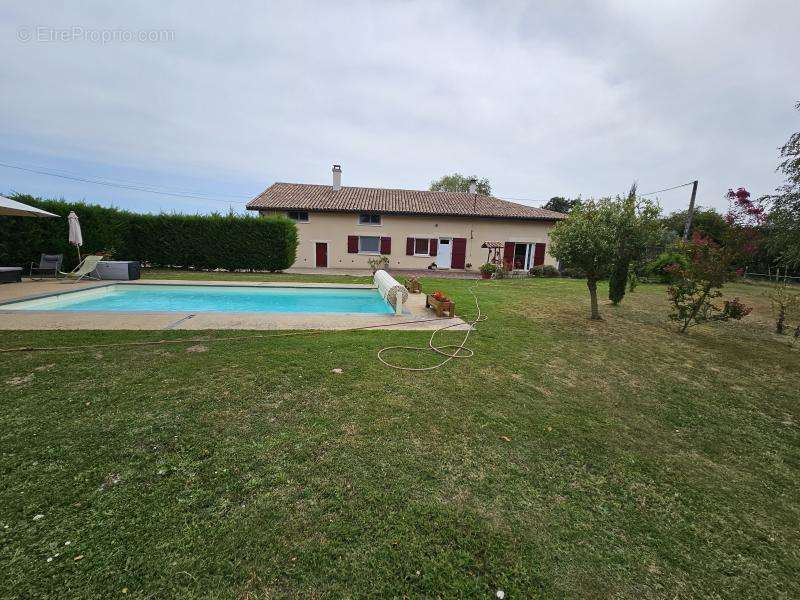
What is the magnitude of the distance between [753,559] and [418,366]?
11.3 ft

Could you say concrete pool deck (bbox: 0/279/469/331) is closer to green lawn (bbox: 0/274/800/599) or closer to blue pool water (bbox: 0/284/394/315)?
blue pool water (bbox: 0/284/394/315)

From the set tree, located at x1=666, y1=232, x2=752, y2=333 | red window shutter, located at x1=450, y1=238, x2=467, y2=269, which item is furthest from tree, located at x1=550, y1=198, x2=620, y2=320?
red window shutter, located at x1=450, y1=238, x2=467, y2=269

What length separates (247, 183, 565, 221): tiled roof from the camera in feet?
73.8

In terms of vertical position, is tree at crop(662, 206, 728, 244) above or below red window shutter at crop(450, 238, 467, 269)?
above

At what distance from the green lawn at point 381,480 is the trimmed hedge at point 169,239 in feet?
41.8

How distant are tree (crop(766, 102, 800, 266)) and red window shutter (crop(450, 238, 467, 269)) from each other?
14.7m

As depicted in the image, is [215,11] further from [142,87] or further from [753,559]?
[753,559]

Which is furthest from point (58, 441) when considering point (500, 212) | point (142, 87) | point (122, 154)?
point (122, 154)

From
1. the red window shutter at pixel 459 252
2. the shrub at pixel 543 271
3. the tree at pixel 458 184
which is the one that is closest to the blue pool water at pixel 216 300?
the red window shutter at pixel 459 252

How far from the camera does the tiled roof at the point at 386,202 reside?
22.5 meters

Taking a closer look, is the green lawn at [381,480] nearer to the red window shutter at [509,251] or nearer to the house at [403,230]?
the house at [403,230]

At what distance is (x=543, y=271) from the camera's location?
2225cm

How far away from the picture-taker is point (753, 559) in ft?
6.77

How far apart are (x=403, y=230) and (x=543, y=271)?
991 cm
